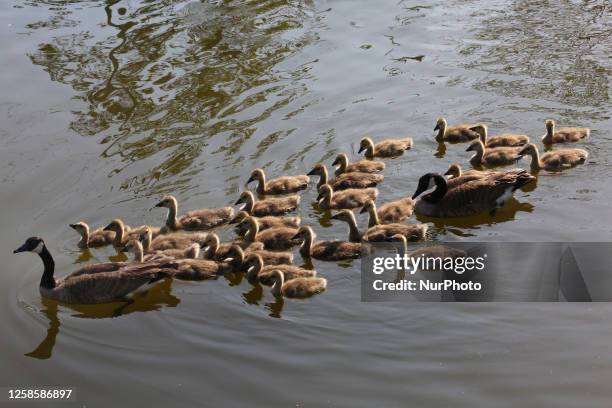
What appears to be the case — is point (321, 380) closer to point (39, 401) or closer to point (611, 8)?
point (39, 401)

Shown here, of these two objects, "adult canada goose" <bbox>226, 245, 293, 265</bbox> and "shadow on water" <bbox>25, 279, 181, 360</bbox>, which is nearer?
"shadow on water" <bbox>25, 279, 181, 360</bbox>

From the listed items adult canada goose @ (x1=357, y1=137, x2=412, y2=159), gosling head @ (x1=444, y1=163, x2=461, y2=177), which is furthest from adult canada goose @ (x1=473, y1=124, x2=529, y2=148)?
adult canada goose @ (x1=357, y1=137, x2=412, y2=159)

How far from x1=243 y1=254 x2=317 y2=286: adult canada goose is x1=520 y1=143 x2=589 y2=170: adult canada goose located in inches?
177

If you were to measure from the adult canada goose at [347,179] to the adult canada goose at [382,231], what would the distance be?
4.54 feet

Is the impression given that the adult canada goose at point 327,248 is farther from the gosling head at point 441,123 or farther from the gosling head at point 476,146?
the gosling head at point 441,123

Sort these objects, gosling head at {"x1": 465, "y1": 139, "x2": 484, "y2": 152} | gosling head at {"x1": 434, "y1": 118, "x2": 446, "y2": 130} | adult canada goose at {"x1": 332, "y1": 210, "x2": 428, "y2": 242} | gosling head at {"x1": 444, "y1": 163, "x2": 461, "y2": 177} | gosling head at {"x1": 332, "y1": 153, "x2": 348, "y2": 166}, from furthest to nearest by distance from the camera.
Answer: gosling head at {"x1": 434, "y1": 118, "x2": 446, "y2": 130}, gosling head at {"x1": 465, "y1": 139, "x2": 484, "y2": 152}, gosling head at {"x1": 332, "y1": 153, "x2": 348, "y2": 166}, gosling head at {"x1": 444, "y1": 163, "x2": 461, "y2": 177}, adult canada goose at {"x1": 332, "y1": 210, "x2": 428, "y2": 242}

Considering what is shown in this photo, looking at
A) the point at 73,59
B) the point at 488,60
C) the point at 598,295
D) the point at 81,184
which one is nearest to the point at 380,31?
the point at 488,60

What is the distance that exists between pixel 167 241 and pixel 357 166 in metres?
3.39

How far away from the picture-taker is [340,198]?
13469mm

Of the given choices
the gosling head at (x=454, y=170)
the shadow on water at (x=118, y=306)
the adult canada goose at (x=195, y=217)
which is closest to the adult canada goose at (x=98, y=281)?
the shadow on water at (x=118, y=306)

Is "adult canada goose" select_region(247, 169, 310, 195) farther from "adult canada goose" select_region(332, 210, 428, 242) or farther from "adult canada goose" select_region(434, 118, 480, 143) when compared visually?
"adult canada goose" select_region(434, 118, 480, 143)

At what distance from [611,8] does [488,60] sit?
4.09 metres

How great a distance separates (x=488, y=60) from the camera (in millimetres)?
17812

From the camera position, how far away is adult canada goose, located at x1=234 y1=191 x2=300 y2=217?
526 inches
